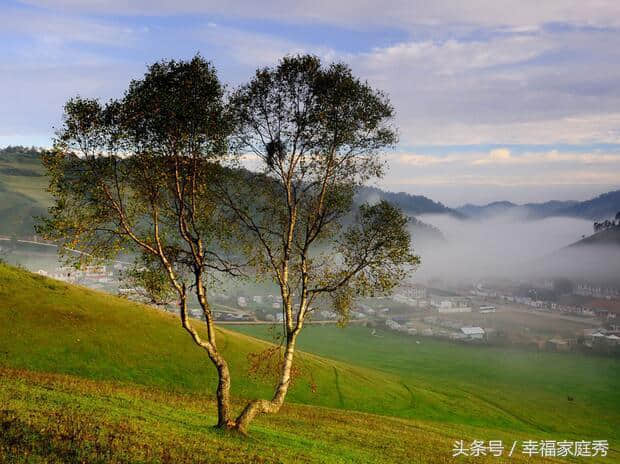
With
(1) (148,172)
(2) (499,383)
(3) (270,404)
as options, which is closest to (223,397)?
(3) (270,404)

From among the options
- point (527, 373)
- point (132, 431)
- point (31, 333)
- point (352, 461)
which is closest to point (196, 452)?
point (132, 431)

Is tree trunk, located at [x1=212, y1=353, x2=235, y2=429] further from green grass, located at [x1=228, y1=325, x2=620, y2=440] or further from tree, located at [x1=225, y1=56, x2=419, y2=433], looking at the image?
green grass, located at [x1=228, y1=325, x2=620, y2=440]

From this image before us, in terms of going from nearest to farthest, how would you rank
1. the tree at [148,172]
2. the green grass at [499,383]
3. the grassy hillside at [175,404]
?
the grassy hillside at [175,404]
the tree at [148,172]
the green grass at [499,383]

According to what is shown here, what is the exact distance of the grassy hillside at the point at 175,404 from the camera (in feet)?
65.6

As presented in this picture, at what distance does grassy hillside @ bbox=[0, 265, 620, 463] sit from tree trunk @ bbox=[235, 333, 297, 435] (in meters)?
1.20

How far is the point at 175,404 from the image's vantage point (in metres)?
38.7

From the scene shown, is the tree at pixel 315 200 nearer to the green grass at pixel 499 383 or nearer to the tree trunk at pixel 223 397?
the tree trunk at pixel 223 397

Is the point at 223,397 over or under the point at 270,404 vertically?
over

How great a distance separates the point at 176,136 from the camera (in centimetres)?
2662

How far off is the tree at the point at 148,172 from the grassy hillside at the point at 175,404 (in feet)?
22.3

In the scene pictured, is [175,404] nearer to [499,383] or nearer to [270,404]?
[270,404]

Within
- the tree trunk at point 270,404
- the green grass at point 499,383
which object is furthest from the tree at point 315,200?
the green grass at point 499,383

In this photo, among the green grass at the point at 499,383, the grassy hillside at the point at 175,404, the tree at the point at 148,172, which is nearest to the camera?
the grassy hillside at the point at 175,404

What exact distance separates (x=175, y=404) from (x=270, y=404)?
14153mm
